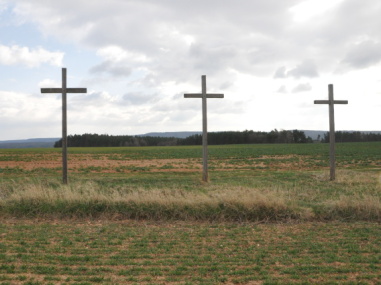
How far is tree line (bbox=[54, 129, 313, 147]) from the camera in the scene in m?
115

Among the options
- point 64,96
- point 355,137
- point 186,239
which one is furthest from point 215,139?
point 186,239

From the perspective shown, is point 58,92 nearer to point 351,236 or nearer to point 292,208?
point 292,208

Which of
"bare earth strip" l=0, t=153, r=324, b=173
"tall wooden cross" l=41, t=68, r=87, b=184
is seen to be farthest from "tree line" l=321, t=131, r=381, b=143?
"tall wooden cross" l=41, t=68, r=87, b=184

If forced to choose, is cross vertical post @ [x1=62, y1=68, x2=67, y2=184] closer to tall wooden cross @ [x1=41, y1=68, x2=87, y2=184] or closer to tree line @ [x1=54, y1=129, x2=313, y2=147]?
tall wooden cross @ [x1=41, y1=68, x2=87, y2=184]

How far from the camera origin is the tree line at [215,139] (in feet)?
378

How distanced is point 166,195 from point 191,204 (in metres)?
1.21

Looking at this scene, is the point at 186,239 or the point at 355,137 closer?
the point at 186,239

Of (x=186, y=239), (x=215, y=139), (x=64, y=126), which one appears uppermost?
(x=215, y=139)

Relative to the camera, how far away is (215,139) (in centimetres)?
12356

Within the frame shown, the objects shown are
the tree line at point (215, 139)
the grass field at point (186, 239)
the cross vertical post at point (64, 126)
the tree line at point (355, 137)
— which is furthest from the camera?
the tree line at point (355, 137)

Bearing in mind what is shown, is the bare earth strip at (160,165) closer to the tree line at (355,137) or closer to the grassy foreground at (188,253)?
the grassy foreground at (188,253)

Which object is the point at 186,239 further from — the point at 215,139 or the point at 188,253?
the point at 215,139

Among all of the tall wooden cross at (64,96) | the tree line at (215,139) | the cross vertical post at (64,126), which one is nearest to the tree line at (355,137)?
Answer: the tree line at (215,139)

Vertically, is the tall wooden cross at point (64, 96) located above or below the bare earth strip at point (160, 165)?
above
